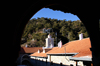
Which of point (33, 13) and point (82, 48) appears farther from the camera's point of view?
point (82, 48)

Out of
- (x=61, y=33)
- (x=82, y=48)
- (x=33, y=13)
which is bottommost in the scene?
(x=82, y=48)

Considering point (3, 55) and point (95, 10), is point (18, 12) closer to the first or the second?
Result: point (3, 55)

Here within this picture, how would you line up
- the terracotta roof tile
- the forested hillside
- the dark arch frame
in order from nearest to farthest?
the dark arch frame, the terracotta roof tile, the forested hillside

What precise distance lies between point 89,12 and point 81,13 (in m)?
0.23

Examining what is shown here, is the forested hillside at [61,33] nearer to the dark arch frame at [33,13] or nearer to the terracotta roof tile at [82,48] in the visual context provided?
the terracotta roof tile at [82,48]

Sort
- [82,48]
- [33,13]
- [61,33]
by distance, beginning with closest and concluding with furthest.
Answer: [33,13], [82,48], [61,33]

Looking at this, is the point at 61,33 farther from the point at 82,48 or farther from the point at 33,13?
the point at 33,13

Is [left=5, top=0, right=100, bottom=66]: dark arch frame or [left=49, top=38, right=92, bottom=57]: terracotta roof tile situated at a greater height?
[left=5, top=0, right=100, bottom=66]: dark arch frame

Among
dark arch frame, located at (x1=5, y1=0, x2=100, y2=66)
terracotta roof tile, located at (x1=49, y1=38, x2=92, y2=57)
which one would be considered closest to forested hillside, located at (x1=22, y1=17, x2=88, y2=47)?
terracotta roof tile, located at (x1=49, y1=38, x2=92, y2=57)

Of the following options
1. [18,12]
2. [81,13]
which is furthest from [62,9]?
[18,12]

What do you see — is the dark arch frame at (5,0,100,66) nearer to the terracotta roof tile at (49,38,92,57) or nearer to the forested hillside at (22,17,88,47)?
the terracotta roof tile at (49,38,92,57)

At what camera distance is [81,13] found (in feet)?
9.32

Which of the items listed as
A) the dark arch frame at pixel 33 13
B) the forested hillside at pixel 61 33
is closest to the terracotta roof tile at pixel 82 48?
the dark arch frame at pixel 33 13

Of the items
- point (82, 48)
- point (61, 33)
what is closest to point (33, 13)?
point (82, 48)
